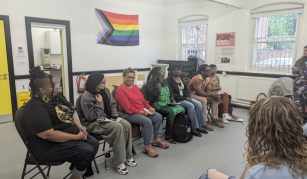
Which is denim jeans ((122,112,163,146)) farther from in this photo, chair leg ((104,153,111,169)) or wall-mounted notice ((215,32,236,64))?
wall-mounted notice ((215,32,236,64))

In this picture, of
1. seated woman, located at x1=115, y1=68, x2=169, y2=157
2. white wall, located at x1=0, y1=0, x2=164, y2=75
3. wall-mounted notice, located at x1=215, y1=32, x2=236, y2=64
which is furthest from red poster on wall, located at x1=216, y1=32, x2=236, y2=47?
seated woman, located at x1=115, y1=68, x2=169, y2=157

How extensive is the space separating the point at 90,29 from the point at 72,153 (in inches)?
157

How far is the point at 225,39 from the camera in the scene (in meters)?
5.73

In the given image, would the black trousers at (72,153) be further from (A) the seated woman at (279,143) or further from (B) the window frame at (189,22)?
(B) the window frame at (189,22)

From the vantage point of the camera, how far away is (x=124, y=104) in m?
3.07

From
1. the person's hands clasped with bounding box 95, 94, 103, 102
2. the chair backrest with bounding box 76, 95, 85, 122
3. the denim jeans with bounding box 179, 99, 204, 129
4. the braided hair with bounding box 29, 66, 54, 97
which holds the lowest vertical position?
the denim jeans with bounding box 179, 99, 204, 129

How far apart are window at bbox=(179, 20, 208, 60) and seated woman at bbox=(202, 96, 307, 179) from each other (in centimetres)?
554

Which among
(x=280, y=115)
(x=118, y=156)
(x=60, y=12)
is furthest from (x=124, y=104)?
(x=60, y=12)

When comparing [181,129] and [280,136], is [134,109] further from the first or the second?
[280,136]

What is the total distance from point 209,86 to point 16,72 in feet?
Answer: 12.1

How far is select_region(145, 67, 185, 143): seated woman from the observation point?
11.5 feet

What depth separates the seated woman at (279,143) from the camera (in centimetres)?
91

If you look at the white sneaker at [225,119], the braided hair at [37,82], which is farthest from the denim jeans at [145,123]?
the white sneaker at [225,119]

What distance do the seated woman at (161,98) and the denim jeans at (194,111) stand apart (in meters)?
0.19
